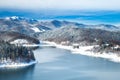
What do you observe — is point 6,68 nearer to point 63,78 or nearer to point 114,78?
point 63,78

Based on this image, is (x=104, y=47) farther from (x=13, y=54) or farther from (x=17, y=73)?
(x=17, y=73)

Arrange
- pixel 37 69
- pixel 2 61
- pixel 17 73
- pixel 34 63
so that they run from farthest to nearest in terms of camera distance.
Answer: pixel 34 63
pixel 2 61
pixel 37 69
pixel 17 73

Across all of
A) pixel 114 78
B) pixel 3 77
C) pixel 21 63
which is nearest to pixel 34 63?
pixel 21 63

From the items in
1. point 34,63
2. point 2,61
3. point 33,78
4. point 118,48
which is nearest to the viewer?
point 33,78

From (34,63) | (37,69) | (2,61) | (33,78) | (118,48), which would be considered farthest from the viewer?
(118,48)

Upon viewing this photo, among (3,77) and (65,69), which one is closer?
(3,77)

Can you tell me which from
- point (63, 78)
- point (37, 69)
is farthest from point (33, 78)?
point (37, 69)

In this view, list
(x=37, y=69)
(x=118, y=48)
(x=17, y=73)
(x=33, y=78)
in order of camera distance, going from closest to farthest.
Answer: (x=33, y=78), (x=17, y=73), (x=37, y=69), (x=118, y=48)

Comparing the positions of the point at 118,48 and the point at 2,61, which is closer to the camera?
the point at 2,61

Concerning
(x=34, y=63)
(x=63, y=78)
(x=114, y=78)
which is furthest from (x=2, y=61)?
(x=114, y=78)
